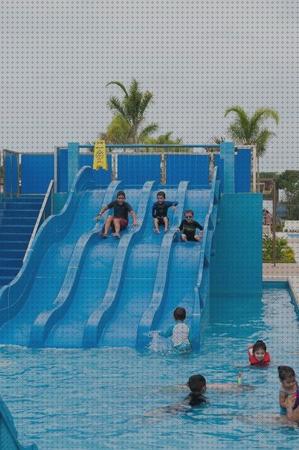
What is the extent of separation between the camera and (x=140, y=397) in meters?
7.76

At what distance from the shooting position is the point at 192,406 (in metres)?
7.39

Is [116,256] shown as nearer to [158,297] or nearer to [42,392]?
[158,297]

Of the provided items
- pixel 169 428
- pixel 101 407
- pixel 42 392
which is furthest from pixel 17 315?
pixel 169 428

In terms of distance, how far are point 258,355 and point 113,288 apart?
9.24ft

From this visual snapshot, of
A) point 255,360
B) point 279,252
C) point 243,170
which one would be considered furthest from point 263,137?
point 255,360

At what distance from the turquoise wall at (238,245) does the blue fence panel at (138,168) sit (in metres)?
1.41

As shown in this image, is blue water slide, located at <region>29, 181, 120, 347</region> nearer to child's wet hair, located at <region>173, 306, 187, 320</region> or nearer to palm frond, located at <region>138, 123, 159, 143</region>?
child's wet hair, located at <region>173, 306, 187, 320</region>

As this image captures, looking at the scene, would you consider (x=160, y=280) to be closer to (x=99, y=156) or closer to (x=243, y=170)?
(x=99, y=156)

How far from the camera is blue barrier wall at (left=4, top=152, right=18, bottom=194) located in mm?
15445

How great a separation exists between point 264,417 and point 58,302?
4435mm

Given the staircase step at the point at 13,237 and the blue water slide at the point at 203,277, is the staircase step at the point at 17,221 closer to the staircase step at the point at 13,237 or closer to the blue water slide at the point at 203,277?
the staircase step at the point at 13,237

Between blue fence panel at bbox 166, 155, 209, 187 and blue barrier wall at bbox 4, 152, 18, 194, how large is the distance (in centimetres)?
274

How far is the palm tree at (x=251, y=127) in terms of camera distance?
28828 millimetres

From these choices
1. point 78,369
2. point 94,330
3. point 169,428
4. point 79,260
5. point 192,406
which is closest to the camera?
point 169,428
